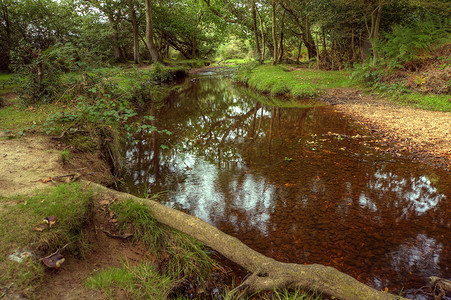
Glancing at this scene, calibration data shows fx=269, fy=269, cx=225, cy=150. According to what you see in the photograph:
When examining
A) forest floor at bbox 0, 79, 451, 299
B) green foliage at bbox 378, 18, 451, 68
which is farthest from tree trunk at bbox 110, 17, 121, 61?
forest floor at bbox 0, 79, 451, 299

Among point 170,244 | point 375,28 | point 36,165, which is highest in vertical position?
point 375,28

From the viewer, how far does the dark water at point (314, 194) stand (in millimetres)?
3396

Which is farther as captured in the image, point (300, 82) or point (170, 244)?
point (300, 82)

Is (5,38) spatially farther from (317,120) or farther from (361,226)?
(361,226)

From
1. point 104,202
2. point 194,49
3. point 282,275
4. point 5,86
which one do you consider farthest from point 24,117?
point 194,49

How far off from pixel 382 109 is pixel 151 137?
8420 mm

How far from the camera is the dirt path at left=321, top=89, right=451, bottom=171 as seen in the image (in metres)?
6.17

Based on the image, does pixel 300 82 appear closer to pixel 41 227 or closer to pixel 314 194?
pixel 314 194

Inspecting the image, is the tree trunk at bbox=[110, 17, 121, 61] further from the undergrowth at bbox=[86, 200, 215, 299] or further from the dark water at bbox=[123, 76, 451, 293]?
the undergrowth at bbox=[86, 200, 215, 299]

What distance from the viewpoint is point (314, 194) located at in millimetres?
4832

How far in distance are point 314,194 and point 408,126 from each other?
5.06 metres

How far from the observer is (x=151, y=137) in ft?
27.5

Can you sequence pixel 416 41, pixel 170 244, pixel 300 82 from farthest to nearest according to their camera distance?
A: 1. pixel 300 82
2. pixel 416 41
3. pixel 170 244

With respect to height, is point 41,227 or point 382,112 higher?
point 382,112
